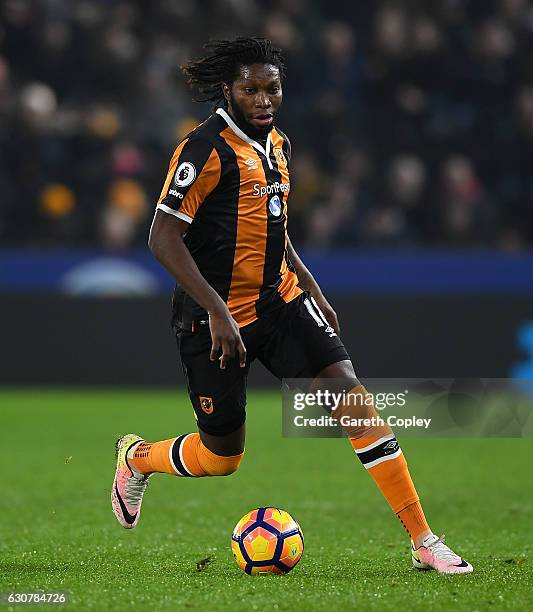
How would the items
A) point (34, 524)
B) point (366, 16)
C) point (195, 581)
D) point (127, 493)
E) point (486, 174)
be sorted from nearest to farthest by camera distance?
1. point (195, 581)
2. point (127, 493)
3. point (34, 524)
4. point (486, 174)
5. point (366, 16)

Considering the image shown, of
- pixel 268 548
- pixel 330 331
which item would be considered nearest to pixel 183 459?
pixel 268 548

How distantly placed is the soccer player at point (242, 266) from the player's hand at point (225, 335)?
0.24 feet

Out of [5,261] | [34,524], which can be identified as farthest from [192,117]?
[34,524]

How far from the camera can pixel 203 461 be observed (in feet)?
18.3

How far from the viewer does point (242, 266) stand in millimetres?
5363

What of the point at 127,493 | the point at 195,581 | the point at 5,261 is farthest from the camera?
the point at 5,261

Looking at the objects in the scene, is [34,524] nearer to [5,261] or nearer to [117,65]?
[5,261]

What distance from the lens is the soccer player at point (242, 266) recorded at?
5141 mm

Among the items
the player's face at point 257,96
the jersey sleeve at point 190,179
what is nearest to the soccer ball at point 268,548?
the jersey sleeve at point 190,179

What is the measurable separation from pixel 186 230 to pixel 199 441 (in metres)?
1.01

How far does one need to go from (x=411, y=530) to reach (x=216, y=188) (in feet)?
5.38

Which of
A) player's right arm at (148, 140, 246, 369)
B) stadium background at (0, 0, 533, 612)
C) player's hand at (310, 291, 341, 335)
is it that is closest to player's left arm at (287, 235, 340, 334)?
player's hand at (310, 291, 341, 335)

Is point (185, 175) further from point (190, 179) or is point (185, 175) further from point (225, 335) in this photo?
point (225, 335)

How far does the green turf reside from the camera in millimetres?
4668
